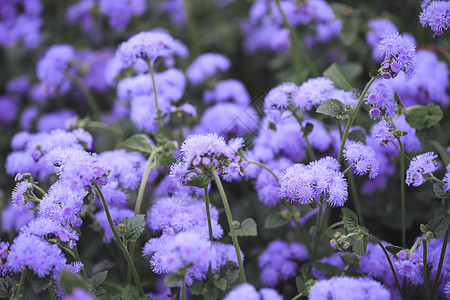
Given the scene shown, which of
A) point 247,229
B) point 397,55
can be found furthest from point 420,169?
point 247,229

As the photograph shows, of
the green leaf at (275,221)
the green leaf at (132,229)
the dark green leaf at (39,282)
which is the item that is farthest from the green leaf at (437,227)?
the dark green leaf at (39,282)

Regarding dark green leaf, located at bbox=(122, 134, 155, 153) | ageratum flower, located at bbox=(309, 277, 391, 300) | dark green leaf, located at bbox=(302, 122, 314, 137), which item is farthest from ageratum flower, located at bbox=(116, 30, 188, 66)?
ageratum flower, located at bbox=(309, 277, 391, 300)

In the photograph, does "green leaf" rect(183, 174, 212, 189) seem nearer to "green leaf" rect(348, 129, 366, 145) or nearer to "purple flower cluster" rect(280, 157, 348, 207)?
"purple flower cluster" rect(280, 157, 348, 207)

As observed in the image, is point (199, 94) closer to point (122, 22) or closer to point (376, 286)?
point (122, 22)

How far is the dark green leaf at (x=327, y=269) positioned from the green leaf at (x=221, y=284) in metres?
0.41

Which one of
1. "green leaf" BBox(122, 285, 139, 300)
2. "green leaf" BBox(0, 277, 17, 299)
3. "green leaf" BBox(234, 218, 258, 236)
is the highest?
"green leaf" BBox(0, 277, 17, 299)

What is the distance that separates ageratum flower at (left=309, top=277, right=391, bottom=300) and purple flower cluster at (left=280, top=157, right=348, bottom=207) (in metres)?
0.28

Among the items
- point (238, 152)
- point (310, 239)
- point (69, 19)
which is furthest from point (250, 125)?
point (69, 19)

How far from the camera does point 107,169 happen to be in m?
1.46

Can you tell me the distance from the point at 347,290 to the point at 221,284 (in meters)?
0.47

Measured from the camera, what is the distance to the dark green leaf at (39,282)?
1311mm

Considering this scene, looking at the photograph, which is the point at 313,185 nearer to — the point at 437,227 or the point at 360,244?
the point at 360,244

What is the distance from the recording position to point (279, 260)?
1909 mm

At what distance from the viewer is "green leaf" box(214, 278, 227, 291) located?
1501mm
